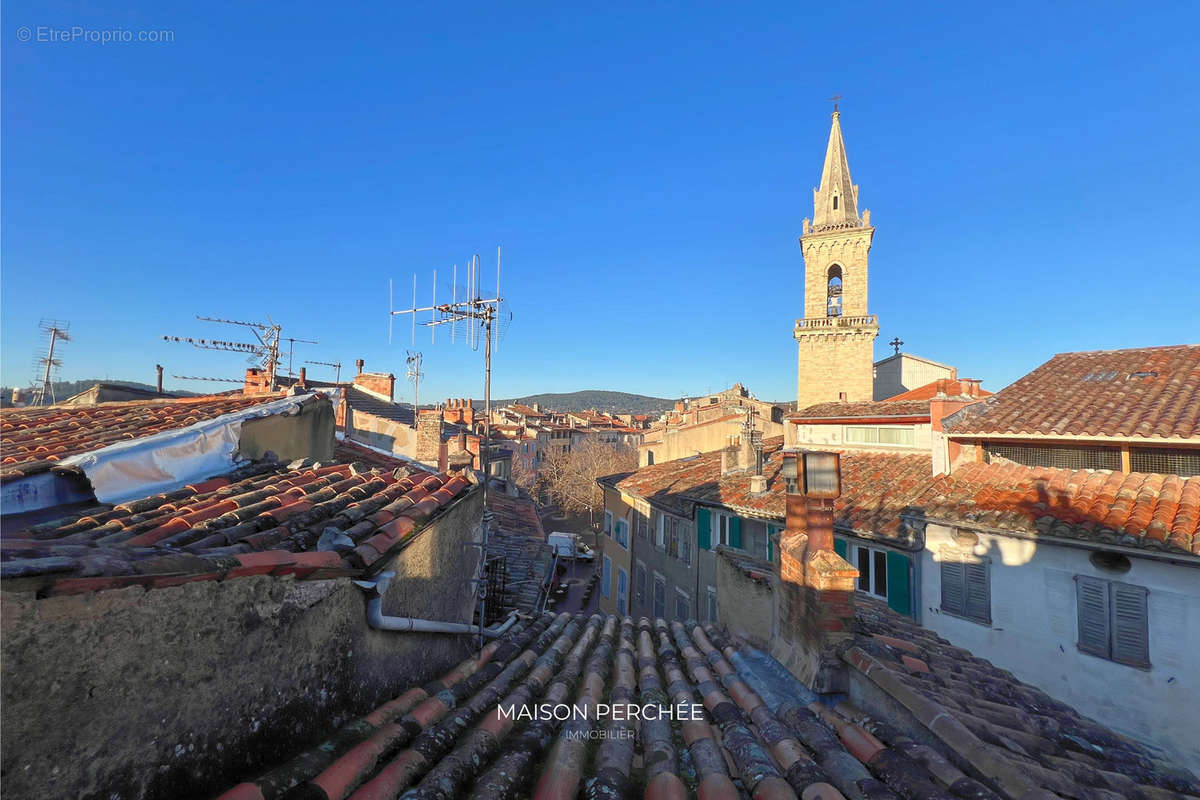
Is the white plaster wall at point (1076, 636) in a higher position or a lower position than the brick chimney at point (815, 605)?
lower

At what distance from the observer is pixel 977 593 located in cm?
1005

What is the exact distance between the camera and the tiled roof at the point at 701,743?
9.55ft

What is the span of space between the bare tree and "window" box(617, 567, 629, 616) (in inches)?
832

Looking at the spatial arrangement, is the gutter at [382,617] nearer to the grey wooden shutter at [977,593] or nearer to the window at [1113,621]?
the grey wooden shutter at [977,593]

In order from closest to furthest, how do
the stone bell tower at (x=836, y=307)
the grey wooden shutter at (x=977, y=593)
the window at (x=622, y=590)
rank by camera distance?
the grey wooden shutter at (x=977, y=593) → the window at (x=622, y=590) → the stone bell tower at (x=836, y=307)

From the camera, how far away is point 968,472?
1227 centimetres

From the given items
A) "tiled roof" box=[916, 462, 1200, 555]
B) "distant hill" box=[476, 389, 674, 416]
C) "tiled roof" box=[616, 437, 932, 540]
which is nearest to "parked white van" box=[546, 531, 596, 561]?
"tiled roof" box=[616, 437, 932, 540]

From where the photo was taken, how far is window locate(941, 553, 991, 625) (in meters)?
9.94

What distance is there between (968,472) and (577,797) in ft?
42.0

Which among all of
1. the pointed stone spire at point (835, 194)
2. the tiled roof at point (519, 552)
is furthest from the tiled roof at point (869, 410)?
the pointed stone spire at point (835, 194)

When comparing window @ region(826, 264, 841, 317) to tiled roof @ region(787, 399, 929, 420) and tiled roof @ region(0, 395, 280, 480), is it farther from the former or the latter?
tiled roof @ region(0, 395, 280, 480)

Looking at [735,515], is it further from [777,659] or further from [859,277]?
[859,277]

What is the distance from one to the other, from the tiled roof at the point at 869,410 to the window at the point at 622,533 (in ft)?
26.0

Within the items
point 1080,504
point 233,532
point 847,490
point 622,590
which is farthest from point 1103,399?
point 622,590
